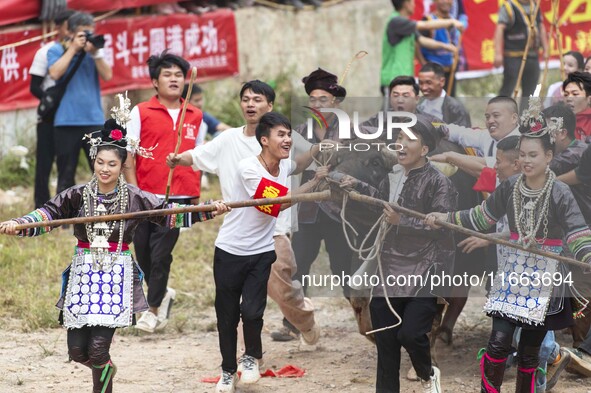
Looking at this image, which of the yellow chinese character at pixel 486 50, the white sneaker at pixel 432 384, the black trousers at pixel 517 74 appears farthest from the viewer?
the yellow chinese character at pixel 486 50

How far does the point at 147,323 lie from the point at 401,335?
216 cm

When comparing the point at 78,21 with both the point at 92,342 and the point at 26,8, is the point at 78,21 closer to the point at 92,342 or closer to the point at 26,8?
the point at 26,8

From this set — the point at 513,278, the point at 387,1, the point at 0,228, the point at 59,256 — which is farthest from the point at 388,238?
the point at 387,1

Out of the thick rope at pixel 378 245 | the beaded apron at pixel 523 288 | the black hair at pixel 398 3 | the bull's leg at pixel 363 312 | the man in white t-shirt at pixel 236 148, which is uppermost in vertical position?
the black hair at pixel 398 3

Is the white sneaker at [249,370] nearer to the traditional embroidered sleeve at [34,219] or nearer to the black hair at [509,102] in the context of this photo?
the traditional embroidered sleeve at [34,219]

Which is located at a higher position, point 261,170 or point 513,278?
point 261,170

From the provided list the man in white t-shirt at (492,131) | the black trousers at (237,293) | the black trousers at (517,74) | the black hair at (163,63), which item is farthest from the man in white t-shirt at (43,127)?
the black trousers at (517,74)

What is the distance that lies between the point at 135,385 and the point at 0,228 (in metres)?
1.54

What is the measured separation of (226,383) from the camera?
6.51 meters

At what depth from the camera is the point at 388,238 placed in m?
6.25

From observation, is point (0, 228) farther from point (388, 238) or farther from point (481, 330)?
point (481, 330)

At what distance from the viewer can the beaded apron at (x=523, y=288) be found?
5914 mm

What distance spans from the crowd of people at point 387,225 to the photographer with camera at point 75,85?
1.66 metres

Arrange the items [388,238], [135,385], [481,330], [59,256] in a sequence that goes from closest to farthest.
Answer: [388,238]
[135,385]
[481,330]
[59,256]
